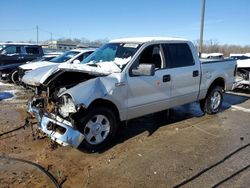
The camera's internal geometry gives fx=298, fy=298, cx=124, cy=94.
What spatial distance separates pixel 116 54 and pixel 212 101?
326cm

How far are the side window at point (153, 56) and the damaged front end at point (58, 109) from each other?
43.0 inches

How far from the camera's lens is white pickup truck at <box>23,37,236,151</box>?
187 inches

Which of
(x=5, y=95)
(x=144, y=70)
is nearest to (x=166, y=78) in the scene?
(x=144, y=70)

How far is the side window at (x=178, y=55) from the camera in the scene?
6203 millimetres

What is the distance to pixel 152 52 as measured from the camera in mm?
5984

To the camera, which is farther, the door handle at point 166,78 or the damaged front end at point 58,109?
the door handle at point 166,78

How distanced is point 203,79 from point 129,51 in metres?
2.32

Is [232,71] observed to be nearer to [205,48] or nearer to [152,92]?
[152,92]

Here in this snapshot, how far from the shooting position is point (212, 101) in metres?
7.79

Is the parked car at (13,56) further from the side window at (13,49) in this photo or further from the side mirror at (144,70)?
the side mirror at (144,70)

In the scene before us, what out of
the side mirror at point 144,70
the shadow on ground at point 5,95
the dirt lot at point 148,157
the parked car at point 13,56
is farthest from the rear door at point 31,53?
the side mirror at point 144,70

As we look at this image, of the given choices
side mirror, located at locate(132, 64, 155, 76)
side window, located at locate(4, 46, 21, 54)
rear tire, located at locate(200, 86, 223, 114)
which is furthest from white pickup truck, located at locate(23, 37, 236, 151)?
side window, located at locate(4, 46, 21, 54)

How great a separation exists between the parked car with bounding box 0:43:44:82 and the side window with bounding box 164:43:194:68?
9063 mm

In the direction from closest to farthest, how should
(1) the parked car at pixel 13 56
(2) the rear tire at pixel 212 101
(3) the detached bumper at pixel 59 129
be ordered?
(3) the detached bumper at pixel 59 129
(2) the rear tire at pixel 212 101
(1) the parked car at pixel 13 56
